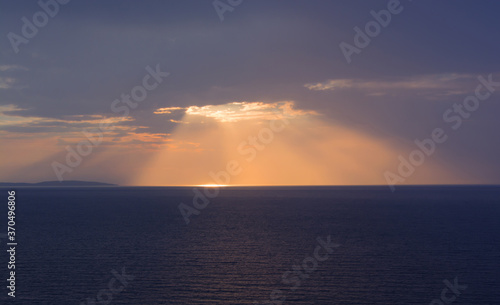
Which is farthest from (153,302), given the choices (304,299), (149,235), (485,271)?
(149,235)

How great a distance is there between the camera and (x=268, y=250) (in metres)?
72.3

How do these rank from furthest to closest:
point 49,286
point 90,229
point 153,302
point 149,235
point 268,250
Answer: point 90,229 → point 149,235 → point 268,250 → point 49,286 → point 153,302

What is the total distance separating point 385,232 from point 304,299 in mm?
56612

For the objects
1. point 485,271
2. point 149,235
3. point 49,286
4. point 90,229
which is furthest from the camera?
point 90,229

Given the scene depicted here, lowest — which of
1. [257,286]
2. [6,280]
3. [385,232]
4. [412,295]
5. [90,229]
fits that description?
[412,295]

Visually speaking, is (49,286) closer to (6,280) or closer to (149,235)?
(6,280)

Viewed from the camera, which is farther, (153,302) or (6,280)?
(6,280)

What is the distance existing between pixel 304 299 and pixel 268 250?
1078 inches

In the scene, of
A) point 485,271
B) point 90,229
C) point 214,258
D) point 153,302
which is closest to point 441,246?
point 485,271

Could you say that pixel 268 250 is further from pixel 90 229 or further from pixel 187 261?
pixel 90 229

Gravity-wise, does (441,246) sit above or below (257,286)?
above

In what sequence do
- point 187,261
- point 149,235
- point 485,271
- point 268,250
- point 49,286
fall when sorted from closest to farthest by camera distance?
1. point 49,286
2. point 485,271
3. point 187,261
4. point 268,250
5. point 149,235

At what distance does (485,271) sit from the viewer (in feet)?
181

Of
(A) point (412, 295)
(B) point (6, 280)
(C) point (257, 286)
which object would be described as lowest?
(A) point (412, 295)
